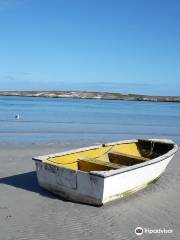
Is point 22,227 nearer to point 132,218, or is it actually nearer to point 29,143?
point 132,218

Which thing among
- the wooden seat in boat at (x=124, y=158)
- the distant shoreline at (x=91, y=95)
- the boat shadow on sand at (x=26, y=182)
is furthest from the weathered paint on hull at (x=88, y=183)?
the distant shoreline at (x=91, y=95)

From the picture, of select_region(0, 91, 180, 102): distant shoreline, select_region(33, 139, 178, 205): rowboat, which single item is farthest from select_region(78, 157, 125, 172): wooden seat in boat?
select_region(0, 91, 180, 102): distant shoreline

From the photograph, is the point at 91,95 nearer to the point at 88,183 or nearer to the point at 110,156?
the point at 110,156

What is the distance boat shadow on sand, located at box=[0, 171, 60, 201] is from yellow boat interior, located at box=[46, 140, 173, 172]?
710 mm

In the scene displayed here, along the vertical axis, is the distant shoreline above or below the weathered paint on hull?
below

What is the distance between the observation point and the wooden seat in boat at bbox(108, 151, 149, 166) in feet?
33.9

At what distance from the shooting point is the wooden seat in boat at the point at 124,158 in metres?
10.3

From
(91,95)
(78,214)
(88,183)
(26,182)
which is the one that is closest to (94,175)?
(88,183)

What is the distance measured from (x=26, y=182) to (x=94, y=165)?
176 centimetres

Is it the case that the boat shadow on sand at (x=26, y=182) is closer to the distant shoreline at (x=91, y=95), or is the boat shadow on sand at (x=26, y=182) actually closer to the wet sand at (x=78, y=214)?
the wet sand at (x=78, y=214)

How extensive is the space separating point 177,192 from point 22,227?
415 cm

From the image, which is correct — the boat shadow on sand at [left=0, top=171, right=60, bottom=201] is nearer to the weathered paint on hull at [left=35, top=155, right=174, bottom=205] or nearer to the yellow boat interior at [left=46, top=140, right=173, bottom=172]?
the weathered paint on hull at [left=35, top=155, right=174, bottom=205]

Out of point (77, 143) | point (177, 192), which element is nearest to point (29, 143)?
point (77, 143)

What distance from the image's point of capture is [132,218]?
7.60 meters
